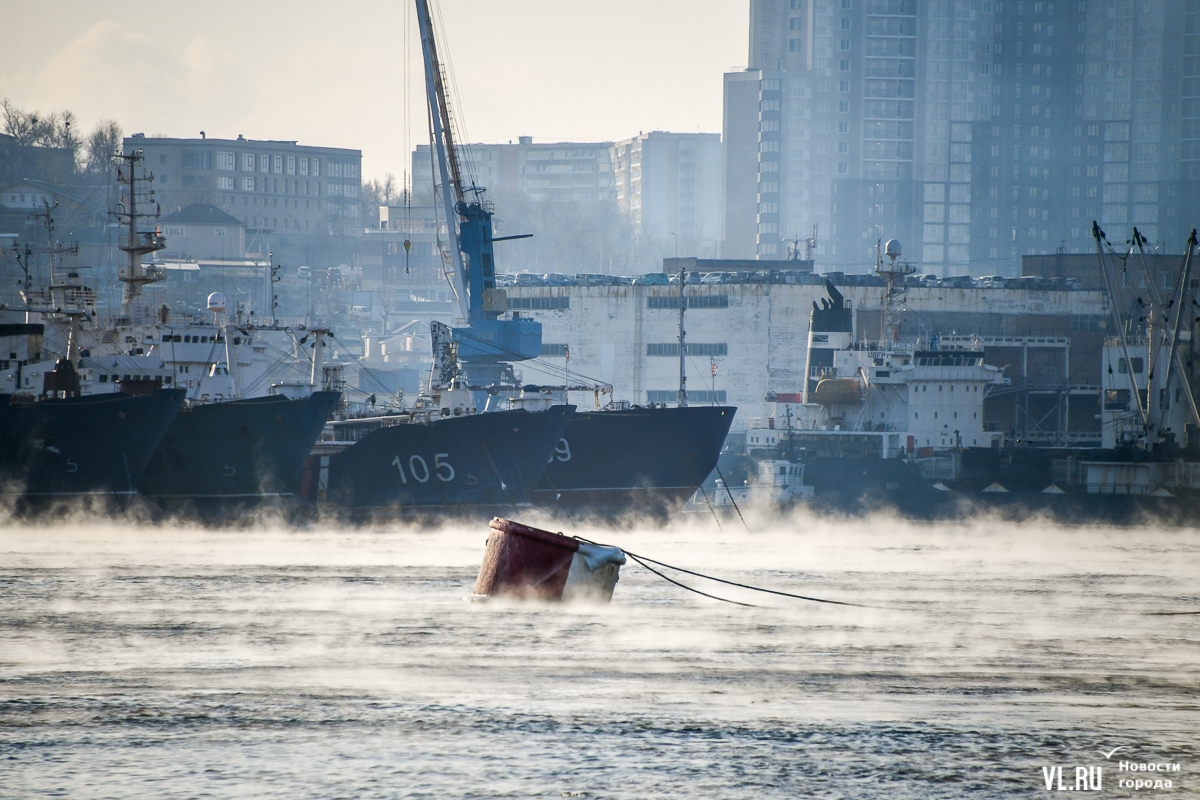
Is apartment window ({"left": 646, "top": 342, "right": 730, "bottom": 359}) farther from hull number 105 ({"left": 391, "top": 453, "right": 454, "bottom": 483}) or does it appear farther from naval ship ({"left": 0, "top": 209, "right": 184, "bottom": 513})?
naval ship ({"left": 0, "top": 209, "right": 184, "bottom": 513})

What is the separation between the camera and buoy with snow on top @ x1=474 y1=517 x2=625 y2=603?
25.3 m

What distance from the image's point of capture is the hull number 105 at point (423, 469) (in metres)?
42.0

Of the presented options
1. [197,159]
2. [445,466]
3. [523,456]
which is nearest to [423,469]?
[445,466]

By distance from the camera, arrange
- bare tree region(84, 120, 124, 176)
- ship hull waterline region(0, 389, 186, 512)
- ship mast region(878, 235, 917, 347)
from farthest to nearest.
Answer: bare tree region(84, 120, 124, 176)
ship mast region(878, 235, 917, 347)
ship hull waterline region(0, 389, 186, 512)

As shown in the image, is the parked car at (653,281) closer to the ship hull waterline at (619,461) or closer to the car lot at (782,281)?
the car lot at (782,281)

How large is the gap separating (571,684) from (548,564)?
19.8ft

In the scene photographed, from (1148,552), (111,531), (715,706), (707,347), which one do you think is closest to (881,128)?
(707,347)

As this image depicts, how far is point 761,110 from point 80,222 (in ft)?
292

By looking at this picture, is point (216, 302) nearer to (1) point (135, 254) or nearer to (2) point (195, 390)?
(2) point (195, 390)

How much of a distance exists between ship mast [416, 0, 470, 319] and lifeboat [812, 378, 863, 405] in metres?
18.5
